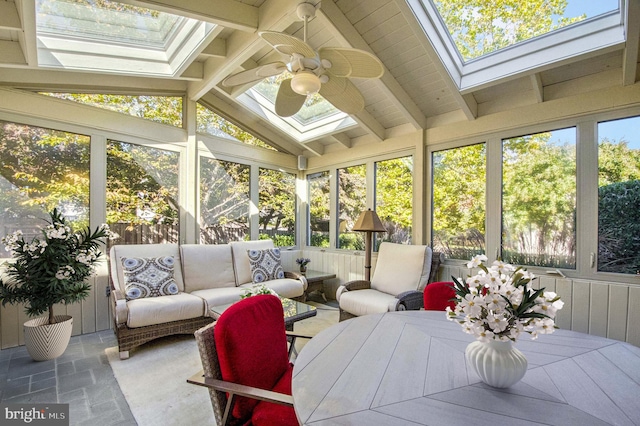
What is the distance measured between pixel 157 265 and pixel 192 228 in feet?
3.06

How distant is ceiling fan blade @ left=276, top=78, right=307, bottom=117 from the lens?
244 cm

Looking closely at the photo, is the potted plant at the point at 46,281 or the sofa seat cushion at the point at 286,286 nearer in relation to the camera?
the potted plant at the point at 46,281

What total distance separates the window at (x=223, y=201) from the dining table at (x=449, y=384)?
3.50 meters

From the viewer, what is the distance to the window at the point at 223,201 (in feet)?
15.3

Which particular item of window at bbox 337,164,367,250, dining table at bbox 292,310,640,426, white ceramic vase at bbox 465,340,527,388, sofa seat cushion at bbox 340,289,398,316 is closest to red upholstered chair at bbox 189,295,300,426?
dining table at bbox 292,310,640,426

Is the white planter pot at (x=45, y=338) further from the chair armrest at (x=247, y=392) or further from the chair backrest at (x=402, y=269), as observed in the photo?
the chair backrest at (x=402, y=269)

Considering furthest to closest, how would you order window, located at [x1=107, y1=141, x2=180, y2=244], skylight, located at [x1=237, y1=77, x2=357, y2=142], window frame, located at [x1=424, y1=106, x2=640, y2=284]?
skylight, located at [x1=237, y1=77, x2=357, y2=142], window, located at [x1=107, y1=141, x2=180, y2=244], window frame, located at [x1=424, y1=106, x2=640, y2=284]

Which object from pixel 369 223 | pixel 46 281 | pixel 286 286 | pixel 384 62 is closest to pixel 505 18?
pixel 384 62

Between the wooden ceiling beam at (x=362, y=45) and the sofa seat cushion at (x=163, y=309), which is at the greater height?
the wooden ceiling beam at (x=362, y=45)

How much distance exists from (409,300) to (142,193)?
11.8 ft

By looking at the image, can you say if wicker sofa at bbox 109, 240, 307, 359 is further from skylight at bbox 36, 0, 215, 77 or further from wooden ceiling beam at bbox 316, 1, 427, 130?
wooden ceiling beam at bbox 316, 1, 427, 130

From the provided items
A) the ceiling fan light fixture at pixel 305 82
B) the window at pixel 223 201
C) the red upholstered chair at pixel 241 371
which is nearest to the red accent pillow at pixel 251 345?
the red upholstered chair at pixel 241 371

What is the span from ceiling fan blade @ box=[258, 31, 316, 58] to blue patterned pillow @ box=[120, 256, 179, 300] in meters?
2.85

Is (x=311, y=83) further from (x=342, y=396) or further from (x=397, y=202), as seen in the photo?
(x=397, y=202)
